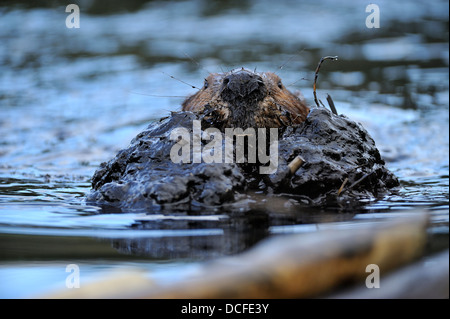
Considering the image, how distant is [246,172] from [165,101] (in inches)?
217

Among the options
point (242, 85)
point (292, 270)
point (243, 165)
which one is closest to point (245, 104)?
point (242, 85)

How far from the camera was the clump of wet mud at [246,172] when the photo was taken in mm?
3613

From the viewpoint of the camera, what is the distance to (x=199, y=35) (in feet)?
38.5

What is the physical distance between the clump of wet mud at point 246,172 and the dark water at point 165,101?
14cm

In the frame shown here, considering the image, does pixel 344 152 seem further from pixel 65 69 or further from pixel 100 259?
pixel 65 69

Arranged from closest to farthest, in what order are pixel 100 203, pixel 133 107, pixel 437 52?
pixel 100 203 → pixel 133 107 → pixel 437 52

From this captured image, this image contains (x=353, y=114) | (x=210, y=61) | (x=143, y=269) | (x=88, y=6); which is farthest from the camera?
(x=88, y=6)

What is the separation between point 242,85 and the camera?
3.97 meters

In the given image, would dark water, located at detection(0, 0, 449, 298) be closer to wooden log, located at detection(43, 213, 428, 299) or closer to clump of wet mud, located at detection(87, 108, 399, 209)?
clump of wet mud, located at detection(87, 108, 399, 209)

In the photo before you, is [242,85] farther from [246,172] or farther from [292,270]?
[292,270]

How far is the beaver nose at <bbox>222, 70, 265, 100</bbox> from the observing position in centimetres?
397

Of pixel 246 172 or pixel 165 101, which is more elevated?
pixel 165 101

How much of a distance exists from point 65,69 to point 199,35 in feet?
8.74

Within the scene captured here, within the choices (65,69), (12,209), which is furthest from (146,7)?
(12,209)
